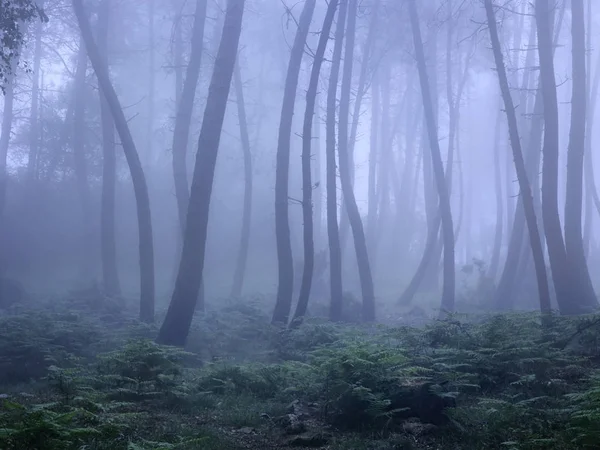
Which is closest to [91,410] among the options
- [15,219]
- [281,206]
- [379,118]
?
[281,206]

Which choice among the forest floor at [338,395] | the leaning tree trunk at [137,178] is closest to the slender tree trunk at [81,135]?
the leaning tree trunk at [137,178]

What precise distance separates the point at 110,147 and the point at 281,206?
34.8 ft

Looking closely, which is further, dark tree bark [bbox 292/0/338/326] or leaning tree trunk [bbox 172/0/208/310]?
leaning tree trunk [bbox 172/0/208/310]

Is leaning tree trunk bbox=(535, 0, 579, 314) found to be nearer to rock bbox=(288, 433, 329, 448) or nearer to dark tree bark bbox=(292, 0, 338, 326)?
dark tree bark bbox=(292, 0, 338, 326)

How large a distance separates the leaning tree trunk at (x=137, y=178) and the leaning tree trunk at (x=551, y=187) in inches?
395

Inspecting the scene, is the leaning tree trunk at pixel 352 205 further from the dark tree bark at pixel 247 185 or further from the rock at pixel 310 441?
the rock at pixel 310 441

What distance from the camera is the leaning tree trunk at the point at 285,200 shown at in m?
16.8

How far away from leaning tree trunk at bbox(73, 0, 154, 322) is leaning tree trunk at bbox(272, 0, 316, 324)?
341cm

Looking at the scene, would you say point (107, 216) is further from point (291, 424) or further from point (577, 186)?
point (291, 424)

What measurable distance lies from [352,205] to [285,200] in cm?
337

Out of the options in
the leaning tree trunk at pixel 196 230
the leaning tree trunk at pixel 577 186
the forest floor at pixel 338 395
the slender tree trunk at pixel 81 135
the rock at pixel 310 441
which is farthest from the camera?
the slender tree trunk at pixel 81 135

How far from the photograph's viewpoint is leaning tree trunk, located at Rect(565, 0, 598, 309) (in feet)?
48.5

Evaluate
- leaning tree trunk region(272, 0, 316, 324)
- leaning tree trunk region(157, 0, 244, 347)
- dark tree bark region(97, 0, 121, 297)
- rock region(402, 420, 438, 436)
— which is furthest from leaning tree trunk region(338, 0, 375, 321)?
rock region(402, 420, 438, 436)

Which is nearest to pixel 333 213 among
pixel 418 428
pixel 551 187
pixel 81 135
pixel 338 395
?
pixel 551 187
